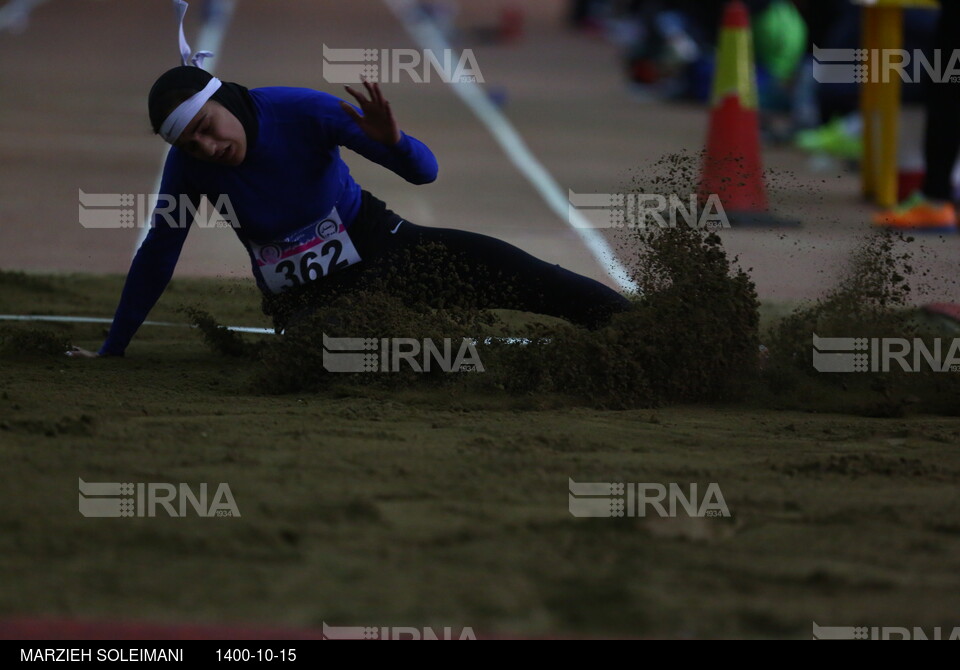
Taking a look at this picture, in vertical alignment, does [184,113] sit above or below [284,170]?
above

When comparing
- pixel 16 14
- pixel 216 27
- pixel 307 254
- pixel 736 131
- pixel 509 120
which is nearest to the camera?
pixel 307 254

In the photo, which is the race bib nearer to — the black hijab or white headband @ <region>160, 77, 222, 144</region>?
the black hijab

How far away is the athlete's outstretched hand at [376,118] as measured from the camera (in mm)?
4156

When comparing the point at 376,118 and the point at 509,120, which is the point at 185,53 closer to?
the point at 376,118

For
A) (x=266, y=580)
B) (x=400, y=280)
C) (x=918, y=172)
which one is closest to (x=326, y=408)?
(x=400, y=280)

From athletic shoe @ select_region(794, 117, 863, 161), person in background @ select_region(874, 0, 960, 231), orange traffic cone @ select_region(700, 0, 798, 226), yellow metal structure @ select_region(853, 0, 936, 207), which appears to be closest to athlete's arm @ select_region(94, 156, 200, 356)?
orange traffic cone @ select_region(700, 0, 798, 226)

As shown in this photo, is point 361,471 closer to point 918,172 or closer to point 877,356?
point 877,356

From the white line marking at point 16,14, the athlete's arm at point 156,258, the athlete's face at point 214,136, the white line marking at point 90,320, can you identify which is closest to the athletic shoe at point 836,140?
the white line marking at point 90,320

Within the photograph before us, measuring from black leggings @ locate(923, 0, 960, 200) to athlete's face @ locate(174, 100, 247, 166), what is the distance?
501 centimetres

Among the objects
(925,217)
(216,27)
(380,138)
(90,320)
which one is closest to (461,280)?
(380,138)

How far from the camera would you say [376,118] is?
165 inches

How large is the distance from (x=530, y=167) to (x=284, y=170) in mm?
6167

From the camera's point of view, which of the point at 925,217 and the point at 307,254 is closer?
the point at 307,254
